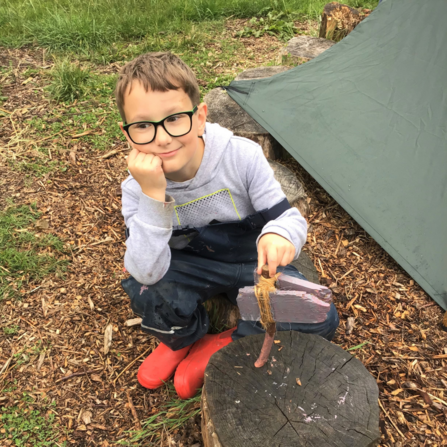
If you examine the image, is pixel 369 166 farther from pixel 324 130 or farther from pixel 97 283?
pixel 97 283

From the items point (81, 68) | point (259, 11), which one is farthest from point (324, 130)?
point (259, 11)

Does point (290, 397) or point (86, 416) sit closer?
point (290, 397)

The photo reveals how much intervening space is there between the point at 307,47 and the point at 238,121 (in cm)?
166

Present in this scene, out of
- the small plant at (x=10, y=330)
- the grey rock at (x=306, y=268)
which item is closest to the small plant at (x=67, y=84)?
the small plant at (x=10, y=330)

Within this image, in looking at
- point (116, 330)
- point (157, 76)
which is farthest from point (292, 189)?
point (157, 76)

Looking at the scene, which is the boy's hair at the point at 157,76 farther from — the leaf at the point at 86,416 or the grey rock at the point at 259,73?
the grey rock at the point at 259,73

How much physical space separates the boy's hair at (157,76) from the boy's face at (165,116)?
0.06 ft

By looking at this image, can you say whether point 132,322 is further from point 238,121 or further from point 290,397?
point 238,121

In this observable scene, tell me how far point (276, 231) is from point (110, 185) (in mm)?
1903

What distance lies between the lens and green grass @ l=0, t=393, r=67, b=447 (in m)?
1.80

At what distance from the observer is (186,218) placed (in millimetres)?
1821

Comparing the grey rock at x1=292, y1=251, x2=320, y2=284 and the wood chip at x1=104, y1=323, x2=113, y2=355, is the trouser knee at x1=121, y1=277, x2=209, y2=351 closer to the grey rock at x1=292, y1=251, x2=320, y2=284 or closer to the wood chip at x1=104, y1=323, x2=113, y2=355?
the wood chip at x1=104, y1=323, x2=113, y2=355

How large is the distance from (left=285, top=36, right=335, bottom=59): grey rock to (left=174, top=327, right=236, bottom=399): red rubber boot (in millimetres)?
3119

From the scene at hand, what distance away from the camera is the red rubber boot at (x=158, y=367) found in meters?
1.97
